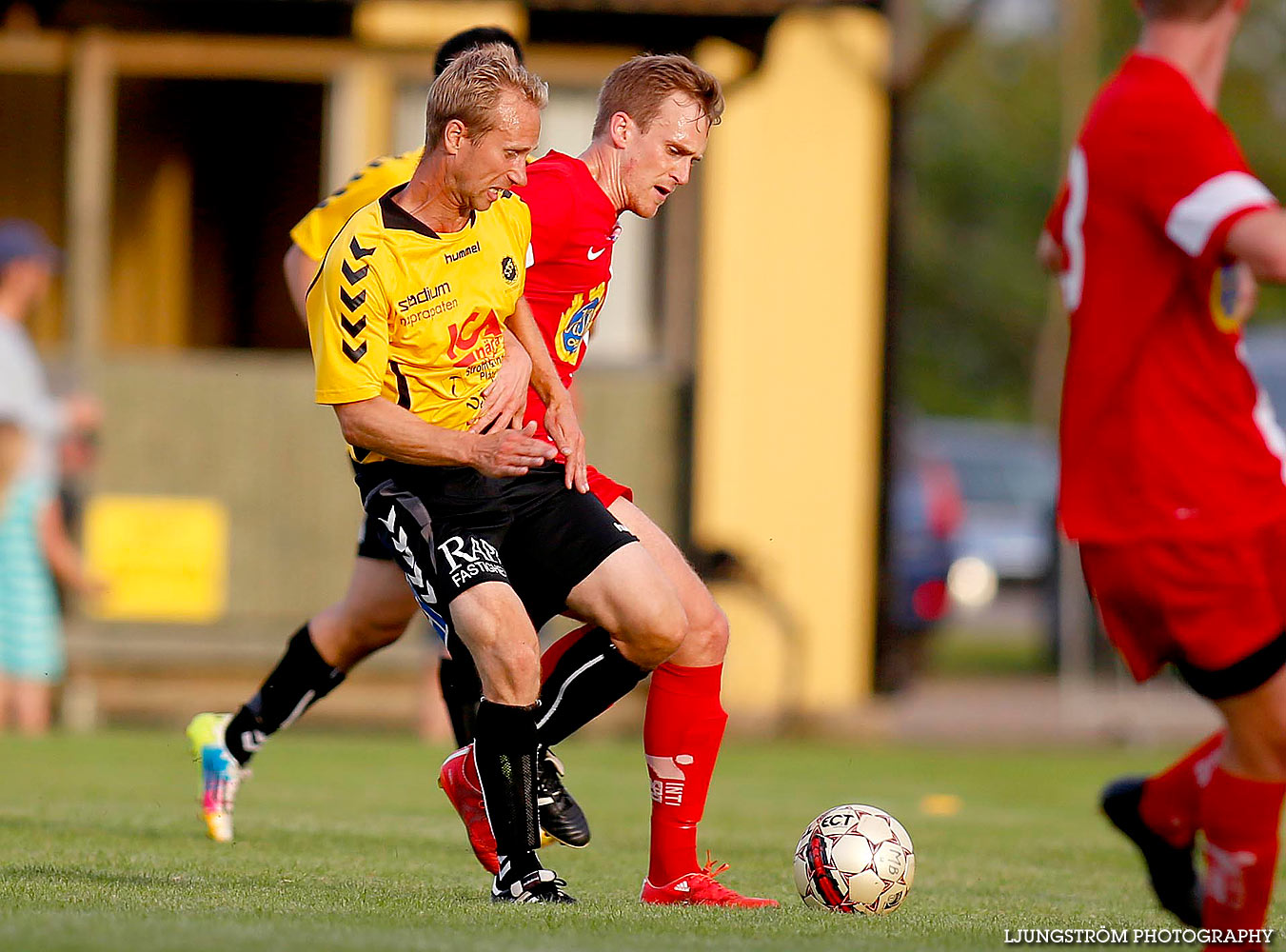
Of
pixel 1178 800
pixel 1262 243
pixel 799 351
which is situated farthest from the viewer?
pixel 799 351

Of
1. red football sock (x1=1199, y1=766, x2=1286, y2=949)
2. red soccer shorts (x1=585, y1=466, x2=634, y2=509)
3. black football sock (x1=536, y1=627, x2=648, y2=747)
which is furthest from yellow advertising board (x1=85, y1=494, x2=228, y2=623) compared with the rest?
red football sock (x1=1199, y1=766, x2=1286, y2=949)

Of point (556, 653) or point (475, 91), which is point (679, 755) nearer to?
point (556, 653)

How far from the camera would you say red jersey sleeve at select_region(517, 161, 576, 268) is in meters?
5.38

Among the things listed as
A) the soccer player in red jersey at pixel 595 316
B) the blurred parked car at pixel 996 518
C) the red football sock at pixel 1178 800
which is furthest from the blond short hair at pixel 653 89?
the blurred parked car at pixel 996 518

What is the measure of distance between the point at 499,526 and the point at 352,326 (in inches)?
25.6

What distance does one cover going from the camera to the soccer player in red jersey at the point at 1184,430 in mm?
3900

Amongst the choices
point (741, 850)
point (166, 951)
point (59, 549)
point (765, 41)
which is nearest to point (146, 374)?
point (59, 549)

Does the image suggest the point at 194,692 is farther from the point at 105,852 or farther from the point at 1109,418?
the point at 1109,418

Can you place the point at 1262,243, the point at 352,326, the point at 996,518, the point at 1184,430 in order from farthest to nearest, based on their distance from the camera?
the point at 996,518 → the point at 352,326 → the point at 1184,430 → the point at 1262,243

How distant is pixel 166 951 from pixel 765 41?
9.11 metres

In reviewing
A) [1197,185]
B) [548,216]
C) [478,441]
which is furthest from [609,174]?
[1197,185]

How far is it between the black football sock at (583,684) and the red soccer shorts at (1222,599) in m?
1.90

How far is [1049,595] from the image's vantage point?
1683 centimetres

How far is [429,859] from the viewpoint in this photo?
6129 mm
